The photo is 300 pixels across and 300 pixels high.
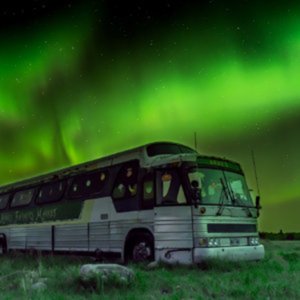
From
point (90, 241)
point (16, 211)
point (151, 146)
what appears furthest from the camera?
point (16, 211)

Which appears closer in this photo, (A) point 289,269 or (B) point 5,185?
(A) point 289,269

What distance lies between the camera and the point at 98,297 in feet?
28.5

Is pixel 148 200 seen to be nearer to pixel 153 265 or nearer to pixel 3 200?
pixel 153 265

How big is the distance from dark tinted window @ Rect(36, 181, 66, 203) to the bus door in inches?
232

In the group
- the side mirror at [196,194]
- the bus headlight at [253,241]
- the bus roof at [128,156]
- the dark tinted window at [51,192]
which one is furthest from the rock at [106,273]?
the dark tinted window at [51,192]

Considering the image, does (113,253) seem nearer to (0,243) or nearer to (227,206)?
(227,206)

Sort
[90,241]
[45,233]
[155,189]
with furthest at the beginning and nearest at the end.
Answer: [45,233], [90,241], [155,189]

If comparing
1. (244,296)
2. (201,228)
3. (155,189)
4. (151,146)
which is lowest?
(244,296)

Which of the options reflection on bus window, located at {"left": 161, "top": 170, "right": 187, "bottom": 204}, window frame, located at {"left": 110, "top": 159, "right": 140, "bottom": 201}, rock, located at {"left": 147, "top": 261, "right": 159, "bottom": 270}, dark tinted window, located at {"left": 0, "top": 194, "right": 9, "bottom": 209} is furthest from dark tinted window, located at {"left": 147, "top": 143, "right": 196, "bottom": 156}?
dark tinted window, located at {"left": 0, "top": 194, "right": 9, "bottom": 209}

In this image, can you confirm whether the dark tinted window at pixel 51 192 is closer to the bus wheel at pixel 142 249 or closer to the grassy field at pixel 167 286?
the bus wheel at pixel 142 249

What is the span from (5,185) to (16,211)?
2.56 metres

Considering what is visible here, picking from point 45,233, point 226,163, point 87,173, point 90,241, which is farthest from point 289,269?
point 45,233

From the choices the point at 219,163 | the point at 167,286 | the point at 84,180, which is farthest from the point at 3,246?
the point at 167,286

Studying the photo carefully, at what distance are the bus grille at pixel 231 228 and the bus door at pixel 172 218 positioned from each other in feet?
1.90
